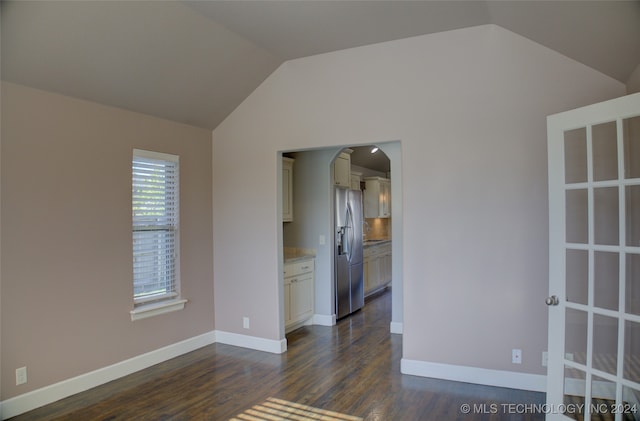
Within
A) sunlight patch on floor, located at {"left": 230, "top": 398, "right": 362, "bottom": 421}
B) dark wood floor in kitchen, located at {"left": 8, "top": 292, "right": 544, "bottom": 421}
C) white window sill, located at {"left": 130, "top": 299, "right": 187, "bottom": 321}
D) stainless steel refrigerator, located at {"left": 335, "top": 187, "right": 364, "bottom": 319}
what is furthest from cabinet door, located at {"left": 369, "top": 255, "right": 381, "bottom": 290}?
sunlight patch on floor, located at {"left": 230, "top": 398, "right": 362, "bottom": 421}

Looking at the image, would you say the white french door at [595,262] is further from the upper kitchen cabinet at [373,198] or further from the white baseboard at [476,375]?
the upper kitchen cabinet at [373,198]

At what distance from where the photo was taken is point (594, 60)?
3000mm

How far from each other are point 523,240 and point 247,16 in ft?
9.55

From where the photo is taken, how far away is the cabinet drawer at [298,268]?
493 cm

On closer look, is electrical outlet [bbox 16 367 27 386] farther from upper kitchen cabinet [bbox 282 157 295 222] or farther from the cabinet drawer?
upper kitchen cabinet [bbox 282 157 295 222]

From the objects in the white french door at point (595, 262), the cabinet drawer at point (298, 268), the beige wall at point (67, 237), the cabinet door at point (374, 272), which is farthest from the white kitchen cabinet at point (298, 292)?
the white french door at point (595, 262)

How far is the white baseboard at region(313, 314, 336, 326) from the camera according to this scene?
5449mm

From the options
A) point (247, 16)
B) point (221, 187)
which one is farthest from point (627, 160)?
point (221, 187)

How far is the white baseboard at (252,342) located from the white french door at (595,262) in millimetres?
2596

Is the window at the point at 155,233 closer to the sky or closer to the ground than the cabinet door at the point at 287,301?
closer to the sky

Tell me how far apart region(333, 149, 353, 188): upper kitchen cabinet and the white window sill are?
2.64 metres

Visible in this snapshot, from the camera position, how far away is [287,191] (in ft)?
18.2

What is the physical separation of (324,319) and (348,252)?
3.31ft

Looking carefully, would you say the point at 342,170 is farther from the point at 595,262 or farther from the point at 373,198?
the point at 595,262
